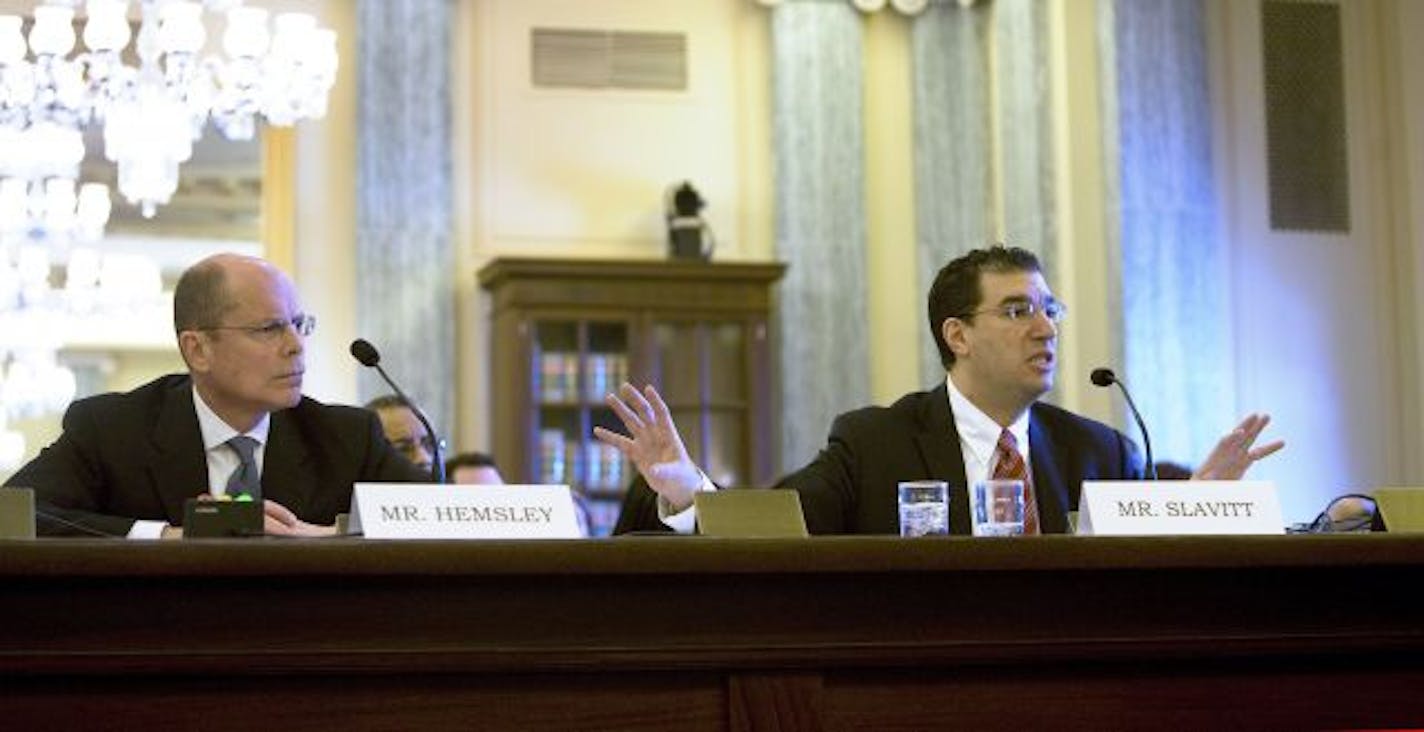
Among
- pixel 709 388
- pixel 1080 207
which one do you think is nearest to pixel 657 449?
pixel 709 388

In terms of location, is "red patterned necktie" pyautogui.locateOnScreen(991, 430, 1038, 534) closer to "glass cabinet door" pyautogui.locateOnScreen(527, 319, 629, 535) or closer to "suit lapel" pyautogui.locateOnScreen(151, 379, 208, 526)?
"suit lapel" pyautogui.locateOnScreen(151, 379, 208, 526)

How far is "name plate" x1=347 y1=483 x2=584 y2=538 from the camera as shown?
2.64 meters

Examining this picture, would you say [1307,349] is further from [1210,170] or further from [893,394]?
[893,394]

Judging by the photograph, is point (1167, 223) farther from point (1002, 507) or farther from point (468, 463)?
point (1002, 507)

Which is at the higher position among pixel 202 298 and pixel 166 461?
pixel 202 298

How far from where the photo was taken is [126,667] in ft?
7.76

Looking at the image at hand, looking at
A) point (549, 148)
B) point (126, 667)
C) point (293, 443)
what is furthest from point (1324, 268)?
point (126, 667)

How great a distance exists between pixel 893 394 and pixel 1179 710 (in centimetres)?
607

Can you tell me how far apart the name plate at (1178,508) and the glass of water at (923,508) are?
26 cm

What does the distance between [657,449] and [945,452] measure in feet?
2.39

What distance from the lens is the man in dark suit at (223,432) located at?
3.57 m

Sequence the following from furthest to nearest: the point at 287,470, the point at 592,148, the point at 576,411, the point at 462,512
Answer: the point at 592,148, the point at 576,411, the point at 287,470, the point at 462,512

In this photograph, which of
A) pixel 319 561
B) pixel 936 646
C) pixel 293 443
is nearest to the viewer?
pixel 319 561

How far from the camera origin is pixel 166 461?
359cm
